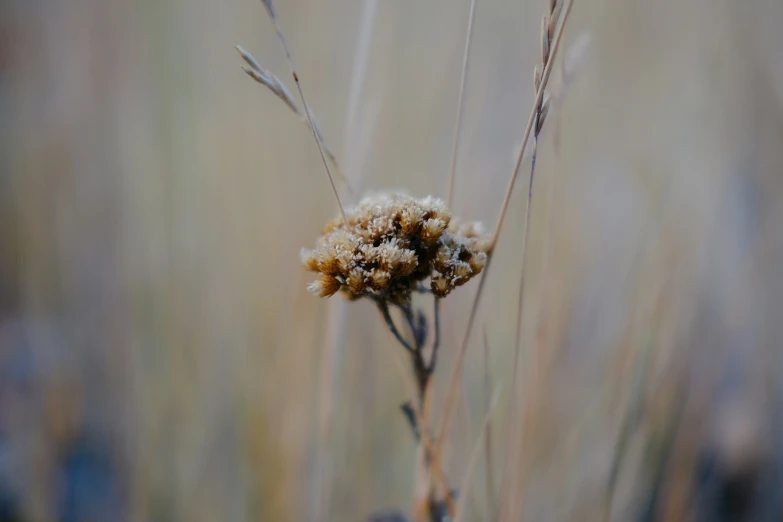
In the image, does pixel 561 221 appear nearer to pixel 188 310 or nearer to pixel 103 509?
pixel 188 310

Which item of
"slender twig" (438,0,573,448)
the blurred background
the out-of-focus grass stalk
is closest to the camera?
"slender twig" (438,0,573,448)

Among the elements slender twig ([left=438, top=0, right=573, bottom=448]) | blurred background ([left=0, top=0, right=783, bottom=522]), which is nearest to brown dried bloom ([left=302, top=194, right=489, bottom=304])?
slender twig ([left=438, top=0, right=573, bottom=448])

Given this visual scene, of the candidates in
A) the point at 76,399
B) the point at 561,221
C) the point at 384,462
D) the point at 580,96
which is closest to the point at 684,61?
the point at 580,96

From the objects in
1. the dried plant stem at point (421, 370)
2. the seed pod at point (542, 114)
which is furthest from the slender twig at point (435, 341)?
the seed pod at point (542, 114)

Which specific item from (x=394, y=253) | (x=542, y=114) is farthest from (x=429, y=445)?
(x=542, y=114)

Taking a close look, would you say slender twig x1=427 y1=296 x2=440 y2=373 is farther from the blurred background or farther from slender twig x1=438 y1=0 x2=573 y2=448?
the blurred background
